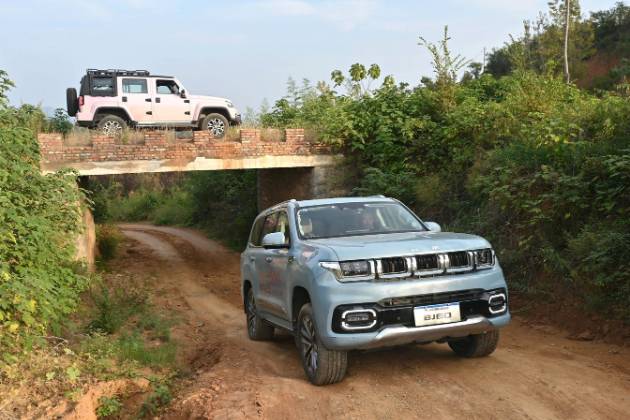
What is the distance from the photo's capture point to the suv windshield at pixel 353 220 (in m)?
6.89

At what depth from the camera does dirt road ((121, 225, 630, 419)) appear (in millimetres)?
5258

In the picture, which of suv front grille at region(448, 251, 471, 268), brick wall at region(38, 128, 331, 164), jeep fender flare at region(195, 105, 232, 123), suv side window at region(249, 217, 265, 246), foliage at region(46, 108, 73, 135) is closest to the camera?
suv front grille at region(448, 251, 471, 268)

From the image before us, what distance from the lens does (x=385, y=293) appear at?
5551mm

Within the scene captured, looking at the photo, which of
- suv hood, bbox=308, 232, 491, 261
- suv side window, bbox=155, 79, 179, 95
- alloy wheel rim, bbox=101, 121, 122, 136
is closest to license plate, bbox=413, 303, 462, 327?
suv hood, bbox=308, 232, 491, 261

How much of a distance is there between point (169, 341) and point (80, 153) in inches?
308

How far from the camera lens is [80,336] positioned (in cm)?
829

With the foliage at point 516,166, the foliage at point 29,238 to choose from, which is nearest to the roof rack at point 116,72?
the foliage at point 516,166

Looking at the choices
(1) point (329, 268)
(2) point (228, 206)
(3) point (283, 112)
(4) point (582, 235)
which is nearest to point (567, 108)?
(4) point (582, 235)

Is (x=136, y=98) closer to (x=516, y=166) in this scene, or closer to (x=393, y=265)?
(x=516, y=166)

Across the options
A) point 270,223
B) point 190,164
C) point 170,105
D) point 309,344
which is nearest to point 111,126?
point 170,105

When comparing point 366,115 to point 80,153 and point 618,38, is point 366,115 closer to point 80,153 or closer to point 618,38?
point 80,153

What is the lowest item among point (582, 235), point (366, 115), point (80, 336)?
point (80, 336)

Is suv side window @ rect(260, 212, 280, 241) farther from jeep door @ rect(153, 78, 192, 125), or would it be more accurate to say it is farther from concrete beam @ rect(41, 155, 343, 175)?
jeep door @ rect(153, 78, 192, 125)

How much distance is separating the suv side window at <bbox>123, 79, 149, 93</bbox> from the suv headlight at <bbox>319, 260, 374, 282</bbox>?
14.1m
